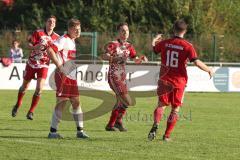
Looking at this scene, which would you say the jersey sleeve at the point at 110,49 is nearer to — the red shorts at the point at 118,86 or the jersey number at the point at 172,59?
the red shorts at the point at 118,86

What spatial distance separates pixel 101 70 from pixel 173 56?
16.1m

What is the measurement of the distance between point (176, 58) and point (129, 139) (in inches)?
61.4

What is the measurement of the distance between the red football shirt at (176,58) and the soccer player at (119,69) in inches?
72.3

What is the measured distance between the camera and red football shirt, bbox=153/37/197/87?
12453 mm

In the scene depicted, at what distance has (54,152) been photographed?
35.6 ft

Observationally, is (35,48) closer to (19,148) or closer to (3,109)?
(3,109)

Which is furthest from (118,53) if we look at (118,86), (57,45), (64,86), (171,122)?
(171,122)

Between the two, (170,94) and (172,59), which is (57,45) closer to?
(172,59)

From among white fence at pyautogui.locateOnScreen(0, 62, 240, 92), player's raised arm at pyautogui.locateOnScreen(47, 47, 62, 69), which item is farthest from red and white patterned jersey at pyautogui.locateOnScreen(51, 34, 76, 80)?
white fence at pyautogui.locateOnScreen(0, 62, 240, 92)

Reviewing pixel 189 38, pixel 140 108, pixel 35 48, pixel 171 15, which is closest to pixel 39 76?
pixel 35 48

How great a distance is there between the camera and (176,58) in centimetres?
1248

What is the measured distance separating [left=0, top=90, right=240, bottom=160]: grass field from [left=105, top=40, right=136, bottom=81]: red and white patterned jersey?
42.0 inches

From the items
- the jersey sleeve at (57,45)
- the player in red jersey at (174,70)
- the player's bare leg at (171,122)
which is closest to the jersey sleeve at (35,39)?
the jersey sleeve at (57,45)

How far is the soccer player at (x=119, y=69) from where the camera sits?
47.7 feet
